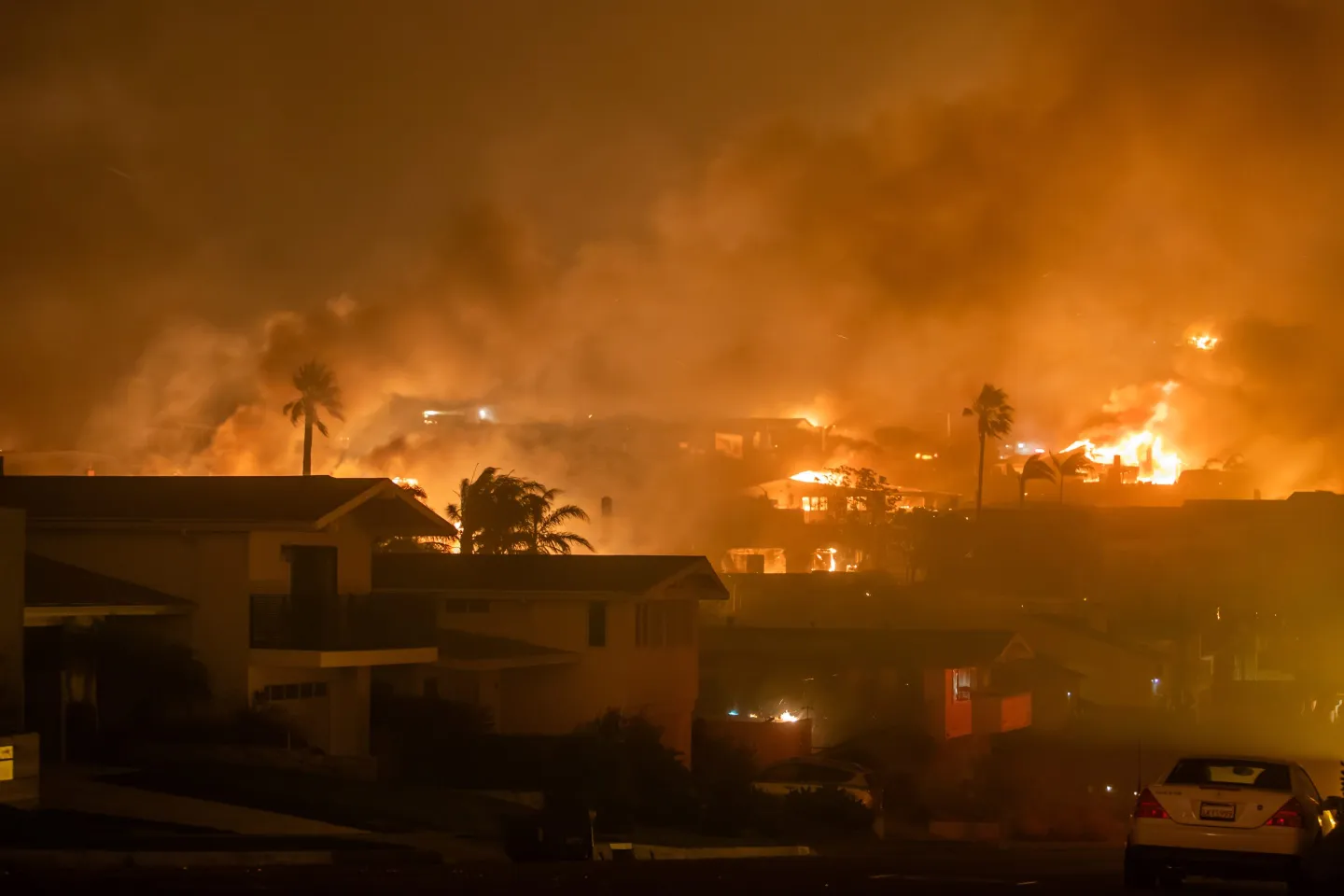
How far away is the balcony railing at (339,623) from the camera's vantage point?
23828 mm

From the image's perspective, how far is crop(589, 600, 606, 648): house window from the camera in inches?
1154

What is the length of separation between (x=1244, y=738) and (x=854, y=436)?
68729mm

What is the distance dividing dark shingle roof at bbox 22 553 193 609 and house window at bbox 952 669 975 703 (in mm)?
20527

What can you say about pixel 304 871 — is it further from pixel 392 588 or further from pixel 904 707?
pixel 904 707

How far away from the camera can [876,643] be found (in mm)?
40812

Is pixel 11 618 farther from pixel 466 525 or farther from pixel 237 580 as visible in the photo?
pixel 466 525

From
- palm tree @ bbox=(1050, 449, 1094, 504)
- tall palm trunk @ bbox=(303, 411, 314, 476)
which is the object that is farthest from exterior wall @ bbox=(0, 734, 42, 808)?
palm tree @ bbox=(1050, 449, 1094, 504)

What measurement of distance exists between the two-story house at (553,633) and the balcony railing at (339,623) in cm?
183

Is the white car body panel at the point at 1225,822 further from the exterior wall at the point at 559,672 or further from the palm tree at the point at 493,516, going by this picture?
the palm tree at the point at 493,516

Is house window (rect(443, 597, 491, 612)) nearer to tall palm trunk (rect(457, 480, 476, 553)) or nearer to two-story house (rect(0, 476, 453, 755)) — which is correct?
two-story house (rect(0, 476, 453, 755))

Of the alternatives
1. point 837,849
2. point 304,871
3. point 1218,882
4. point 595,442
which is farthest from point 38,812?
point 595,442

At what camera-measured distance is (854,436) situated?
11119cm

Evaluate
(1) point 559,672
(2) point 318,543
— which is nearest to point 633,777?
(1) point 559,672

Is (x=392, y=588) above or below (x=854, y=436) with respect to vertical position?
below
